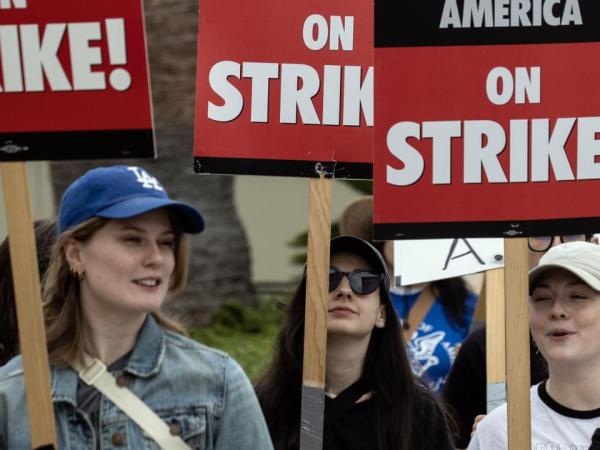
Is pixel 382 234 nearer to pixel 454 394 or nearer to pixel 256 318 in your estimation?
pixel 454 394

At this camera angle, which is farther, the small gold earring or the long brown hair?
the long brown hair

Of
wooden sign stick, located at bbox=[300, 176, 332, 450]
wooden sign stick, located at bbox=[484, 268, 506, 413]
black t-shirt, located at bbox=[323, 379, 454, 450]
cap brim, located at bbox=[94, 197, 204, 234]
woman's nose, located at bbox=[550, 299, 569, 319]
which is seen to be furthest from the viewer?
wooden sign stick, located at bbox=[484, 268, 506, 413]

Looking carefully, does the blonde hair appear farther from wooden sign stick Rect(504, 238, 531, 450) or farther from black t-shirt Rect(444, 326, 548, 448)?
black t-shirt Rect(444, 326, 548, 448)

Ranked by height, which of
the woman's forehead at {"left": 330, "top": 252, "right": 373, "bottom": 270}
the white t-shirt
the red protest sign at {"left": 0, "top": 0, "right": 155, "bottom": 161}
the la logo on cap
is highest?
the red protest sign at {"left": 0, "top": 0, "right": 155, "bottom": 161}

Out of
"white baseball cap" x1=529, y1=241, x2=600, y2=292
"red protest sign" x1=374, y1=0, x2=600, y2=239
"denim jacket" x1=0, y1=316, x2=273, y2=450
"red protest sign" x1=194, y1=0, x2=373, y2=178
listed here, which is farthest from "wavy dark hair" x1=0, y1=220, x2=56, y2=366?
"white baseball cap" x1=529, y1=241, x2=600, y2=292

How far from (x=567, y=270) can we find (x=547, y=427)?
0.47 metres

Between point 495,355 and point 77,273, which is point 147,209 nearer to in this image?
point 77,273

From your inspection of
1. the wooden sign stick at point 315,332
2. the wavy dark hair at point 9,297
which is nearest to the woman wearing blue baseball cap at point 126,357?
the wooden sign stick at point 315,332

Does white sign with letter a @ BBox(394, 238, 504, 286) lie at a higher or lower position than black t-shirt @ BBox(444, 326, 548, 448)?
higher

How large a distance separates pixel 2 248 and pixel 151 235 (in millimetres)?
1473

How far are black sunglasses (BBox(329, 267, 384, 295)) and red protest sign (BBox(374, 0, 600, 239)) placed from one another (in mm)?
768

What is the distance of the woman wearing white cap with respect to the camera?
15.0ft

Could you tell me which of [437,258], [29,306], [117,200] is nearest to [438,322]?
[437,258]

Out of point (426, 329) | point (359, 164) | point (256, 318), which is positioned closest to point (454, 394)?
point (426, 329)
